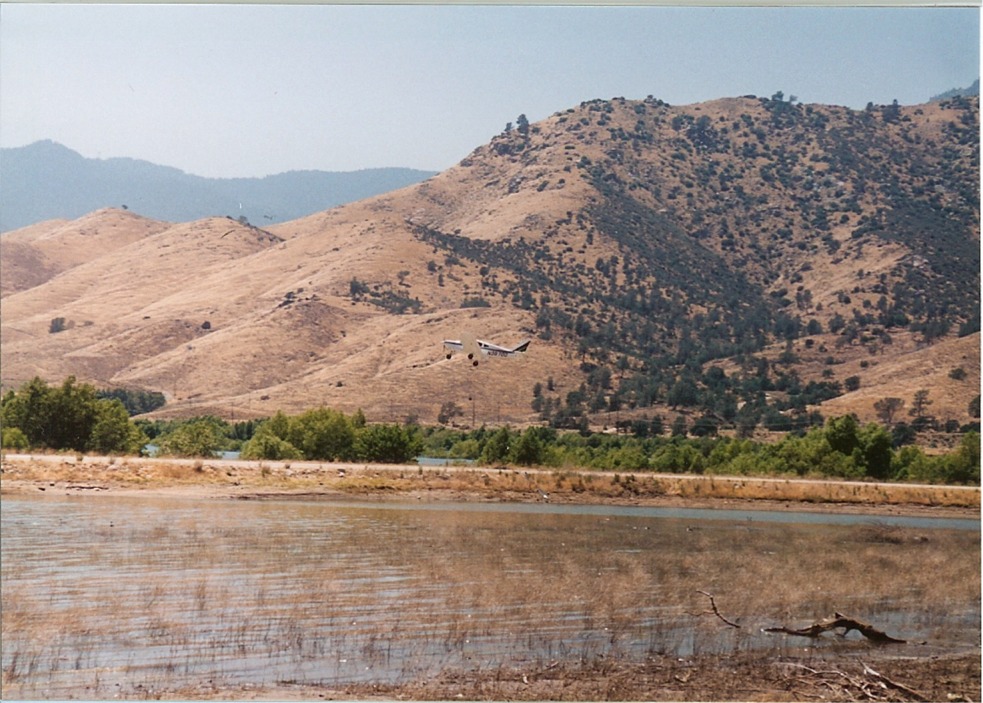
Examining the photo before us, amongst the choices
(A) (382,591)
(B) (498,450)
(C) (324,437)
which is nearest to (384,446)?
(C) (324,437)

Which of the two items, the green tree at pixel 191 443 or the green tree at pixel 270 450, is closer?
the green tree at pixel 191 443

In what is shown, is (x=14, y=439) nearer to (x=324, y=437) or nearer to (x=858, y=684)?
(x=324, y=437)

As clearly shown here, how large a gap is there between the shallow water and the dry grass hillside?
49310mm

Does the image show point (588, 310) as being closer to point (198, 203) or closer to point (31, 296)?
point (31, 296)

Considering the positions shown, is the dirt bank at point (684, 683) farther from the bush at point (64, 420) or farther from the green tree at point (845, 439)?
the green tree at point (845, 439)

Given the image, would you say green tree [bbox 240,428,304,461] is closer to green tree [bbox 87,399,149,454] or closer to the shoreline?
the shoreline

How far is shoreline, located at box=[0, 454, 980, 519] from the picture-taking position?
3200 cm

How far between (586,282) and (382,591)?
86989 millimetres

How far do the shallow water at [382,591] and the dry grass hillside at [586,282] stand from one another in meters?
49.3

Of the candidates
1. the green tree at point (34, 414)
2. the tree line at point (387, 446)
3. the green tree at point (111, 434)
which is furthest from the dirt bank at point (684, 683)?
the green tree at point (34, 414)

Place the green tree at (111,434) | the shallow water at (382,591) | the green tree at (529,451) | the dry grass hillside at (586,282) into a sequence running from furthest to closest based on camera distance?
the dry grass hillside at (586,282) < the green tree at (529,451) < the green tree at (111,434) < the shallow water at (382,591)

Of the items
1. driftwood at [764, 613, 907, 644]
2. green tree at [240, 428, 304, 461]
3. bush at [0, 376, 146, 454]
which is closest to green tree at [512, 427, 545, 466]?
green tree at [240, 428, 304, 461]

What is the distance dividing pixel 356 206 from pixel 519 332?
59471 millimetres

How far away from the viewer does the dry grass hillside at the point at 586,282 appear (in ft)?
275
